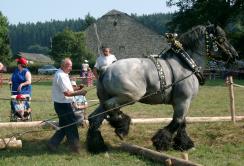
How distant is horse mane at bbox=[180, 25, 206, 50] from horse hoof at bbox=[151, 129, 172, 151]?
5.63ft

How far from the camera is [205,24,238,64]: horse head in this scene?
952 cm


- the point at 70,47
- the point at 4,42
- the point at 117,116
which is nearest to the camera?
the point at 117,116

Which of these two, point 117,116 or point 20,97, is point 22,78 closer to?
point 20,97

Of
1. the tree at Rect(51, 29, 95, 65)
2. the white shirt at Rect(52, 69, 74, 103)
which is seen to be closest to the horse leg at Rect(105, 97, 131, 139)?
the white shirt at Rect(52, 69, 74, 103)

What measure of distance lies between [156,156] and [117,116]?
47.1 inches

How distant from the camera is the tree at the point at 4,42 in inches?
2936

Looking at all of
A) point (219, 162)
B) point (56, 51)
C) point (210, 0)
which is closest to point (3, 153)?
point (219, 162)

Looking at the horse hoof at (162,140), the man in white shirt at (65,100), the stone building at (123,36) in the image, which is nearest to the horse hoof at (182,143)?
the horse hoof at (162,140)

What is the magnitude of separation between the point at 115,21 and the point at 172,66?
62.3 meters

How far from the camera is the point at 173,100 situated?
9148mm

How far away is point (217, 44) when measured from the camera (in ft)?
31.4

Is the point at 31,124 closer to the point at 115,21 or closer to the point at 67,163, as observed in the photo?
the point at 67,163

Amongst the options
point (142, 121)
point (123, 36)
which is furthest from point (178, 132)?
point (123, 36)

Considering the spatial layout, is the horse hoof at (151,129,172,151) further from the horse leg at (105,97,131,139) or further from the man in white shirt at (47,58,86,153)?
the man in white shirt at (47,58,86,153)
